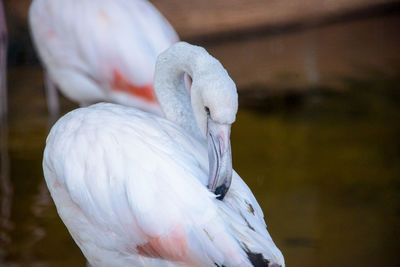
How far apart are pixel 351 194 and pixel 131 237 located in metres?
1.88

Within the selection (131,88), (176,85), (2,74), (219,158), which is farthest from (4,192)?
(219,158)

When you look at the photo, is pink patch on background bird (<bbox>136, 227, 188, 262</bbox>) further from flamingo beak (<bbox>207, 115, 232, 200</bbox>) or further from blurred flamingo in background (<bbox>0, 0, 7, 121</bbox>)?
blurred flamingo in background (<bbox>0, 0, 7, 121</bbox>)

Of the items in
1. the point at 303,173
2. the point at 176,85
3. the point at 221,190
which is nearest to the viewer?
the point at 221,190

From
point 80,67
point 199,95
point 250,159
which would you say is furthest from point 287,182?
point 199,95

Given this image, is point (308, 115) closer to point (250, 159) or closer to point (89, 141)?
point (250, 159)

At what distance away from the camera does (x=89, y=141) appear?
2.66 m

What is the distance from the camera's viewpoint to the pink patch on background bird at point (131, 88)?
3.71 meters

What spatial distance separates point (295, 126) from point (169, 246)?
2.61m

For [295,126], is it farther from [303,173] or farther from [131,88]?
[131,88]

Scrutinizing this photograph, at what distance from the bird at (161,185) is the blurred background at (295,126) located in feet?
3.22

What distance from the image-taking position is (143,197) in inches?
97.5

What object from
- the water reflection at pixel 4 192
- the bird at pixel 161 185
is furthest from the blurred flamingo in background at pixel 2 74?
the bird at pixel 161 185

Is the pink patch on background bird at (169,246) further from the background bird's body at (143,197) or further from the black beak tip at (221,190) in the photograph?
the black beak tip at (221,190)

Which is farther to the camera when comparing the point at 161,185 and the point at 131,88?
the point at 131,88
